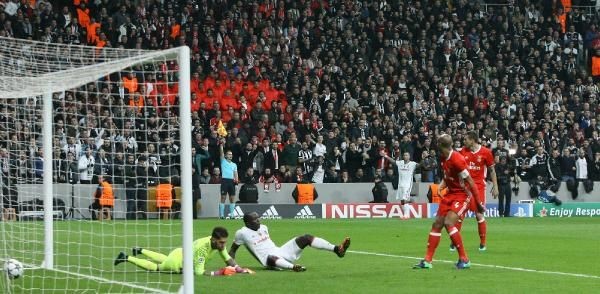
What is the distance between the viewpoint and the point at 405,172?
34.6 metres

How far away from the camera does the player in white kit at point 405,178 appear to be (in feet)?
113

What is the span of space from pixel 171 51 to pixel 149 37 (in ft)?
82.3

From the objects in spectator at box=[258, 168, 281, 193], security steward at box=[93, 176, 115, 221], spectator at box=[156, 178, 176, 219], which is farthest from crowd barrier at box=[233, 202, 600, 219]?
spectator at box=[156, 178, 176, 219]

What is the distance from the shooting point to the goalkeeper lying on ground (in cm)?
1558

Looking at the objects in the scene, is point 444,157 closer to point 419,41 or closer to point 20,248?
point 20,248

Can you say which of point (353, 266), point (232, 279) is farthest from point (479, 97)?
point (232, 279)

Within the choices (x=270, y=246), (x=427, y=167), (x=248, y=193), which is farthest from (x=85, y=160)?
(x=427, y=167)

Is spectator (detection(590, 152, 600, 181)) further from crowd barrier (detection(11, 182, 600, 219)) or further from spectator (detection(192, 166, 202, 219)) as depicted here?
spectator (detection(192, 166, 202, 219))

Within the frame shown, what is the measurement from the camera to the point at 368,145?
3650 cm

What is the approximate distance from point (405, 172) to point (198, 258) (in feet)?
62.9

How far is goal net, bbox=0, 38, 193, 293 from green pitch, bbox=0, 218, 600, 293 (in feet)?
0.27

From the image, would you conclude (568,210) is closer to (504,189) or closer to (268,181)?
(504,189)

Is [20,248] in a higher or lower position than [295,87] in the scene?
lower

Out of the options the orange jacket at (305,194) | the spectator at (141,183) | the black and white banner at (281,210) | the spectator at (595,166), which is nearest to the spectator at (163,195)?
the spectator at (141,183)
